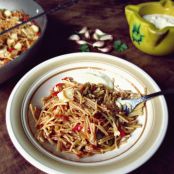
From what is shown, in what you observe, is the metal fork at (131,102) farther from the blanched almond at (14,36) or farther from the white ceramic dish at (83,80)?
the blanched almond at (14,36)

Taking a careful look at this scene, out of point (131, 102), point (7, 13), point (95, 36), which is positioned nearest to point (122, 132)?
point (131, 102)

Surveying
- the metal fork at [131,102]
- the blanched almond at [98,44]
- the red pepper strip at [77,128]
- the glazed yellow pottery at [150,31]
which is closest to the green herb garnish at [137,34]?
the glazed yellow pottery at [150,31]

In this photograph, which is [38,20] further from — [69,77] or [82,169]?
[82,169]

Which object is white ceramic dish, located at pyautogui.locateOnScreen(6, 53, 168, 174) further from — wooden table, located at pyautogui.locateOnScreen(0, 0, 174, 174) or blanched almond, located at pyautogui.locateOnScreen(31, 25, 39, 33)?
blanched almond, located at pyautogui.locateOnScreen(31, 25, 39, 33)

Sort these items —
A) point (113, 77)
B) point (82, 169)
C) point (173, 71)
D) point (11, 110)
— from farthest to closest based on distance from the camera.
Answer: point (173, 71), point (113, 77), point (11, 110), point (82, 169)

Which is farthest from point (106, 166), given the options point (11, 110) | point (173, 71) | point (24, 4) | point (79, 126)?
point (24, 4)

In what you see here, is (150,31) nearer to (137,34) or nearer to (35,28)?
(137,34)
